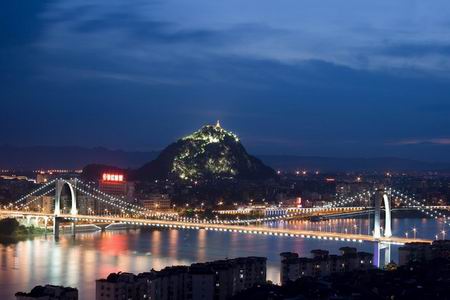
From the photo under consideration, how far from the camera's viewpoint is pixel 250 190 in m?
34.1

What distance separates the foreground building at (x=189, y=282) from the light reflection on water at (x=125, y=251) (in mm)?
926

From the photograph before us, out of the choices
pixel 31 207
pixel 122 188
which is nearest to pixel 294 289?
pixel 31 207

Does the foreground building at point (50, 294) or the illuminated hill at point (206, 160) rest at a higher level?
the illuminated hill at point (206, 160)

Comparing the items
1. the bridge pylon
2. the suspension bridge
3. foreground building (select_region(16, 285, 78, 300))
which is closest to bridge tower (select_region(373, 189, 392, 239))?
the suspension bridge

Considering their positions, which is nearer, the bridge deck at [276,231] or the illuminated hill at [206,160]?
the bridge deck at [276,231]

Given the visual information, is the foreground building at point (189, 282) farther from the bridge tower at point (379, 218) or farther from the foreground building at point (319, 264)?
the bridge tower at point (379, 218)

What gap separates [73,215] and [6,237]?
7.36ft

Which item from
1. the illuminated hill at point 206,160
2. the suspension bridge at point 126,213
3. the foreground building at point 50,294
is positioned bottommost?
the foreground building at point 50,294

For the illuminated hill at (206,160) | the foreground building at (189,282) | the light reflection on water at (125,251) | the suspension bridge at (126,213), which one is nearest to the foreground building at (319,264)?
the foreground building at (189,282)

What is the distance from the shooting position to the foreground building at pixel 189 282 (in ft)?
29.2

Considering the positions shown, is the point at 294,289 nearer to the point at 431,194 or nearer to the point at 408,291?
the point at 408,291

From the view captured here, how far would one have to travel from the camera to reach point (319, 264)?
10.8m

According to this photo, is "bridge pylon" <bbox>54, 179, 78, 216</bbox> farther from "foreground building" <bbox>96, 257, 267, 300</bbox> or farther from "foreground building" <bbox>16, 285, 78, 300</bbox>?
"foreground building" <bbox>16, 285, 78, 300</bbox>

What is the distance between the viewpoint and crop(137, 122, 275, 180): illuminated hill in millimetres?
40594
